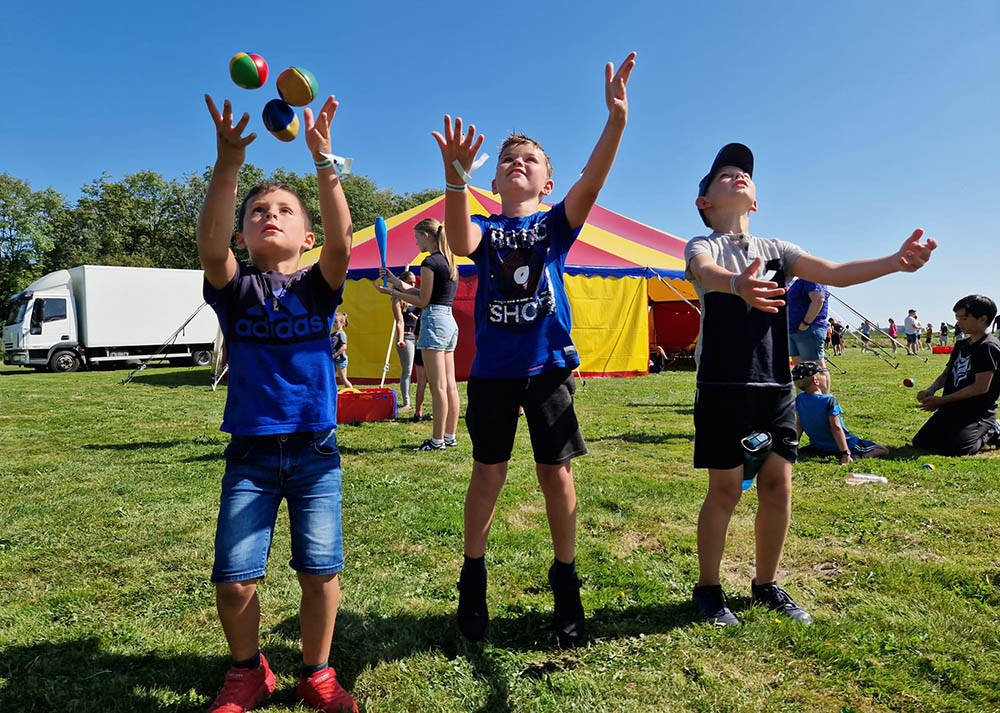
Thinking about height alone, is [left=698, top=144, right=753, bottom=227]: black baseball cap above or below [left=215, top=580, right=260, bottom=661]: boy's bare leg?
above

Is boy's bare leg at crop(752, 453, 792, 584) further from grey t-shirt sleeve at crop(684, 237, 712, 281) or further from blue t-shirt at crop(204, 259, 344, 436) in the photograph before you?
blue t-shirt at crop(204, 259, 344, 436)

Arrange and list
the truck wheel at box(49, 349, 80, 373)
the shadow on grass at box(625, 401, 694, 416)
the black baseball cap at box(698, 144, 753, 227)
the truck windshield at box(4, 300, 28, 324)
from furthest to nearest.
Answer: the truck windshield at box(4, 300, 28, 324) < the truck wheel at box(49, 349, 80, 373) < the shadow on grass at box(625, 401, 694, 416) < the black baseball cap at box(698, 144, 753, 227)

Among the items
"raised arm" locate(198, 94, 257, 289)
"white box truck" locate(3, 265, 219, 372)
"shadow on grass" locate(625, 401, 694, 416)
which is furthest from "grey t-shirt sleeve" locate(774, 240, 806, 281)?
"white box truck" locate(3, 265, 219, 372)

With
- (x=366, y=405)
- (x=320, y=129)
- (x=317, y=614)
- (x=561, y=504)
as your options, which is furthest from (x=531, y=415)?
(x=366, y=405)

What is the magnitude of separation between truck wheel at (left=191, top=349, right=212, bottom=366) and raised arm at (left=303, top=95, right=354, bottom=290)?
2454cm

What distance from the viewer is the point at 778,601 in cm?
275

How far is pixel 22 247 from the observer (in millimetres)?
46344

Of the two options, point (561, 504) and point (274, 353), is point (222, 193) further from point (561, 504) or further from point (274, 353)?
point (561, 504)

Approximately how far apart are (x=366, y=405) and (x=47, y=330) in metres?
19.9

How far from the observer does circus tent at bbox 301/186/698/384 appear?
1373 cm

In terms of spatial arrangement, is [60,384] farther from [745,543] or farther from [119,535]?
[745,543]

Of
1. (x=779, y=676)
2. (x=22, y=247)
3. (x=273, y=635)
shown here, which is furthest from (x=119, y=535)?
(x=22, y=247)

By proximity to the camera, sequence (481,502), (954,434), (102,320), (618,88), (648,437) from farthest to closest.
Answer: (102,320)
(648,437)
(954,434)
(481,502)
(618,88)

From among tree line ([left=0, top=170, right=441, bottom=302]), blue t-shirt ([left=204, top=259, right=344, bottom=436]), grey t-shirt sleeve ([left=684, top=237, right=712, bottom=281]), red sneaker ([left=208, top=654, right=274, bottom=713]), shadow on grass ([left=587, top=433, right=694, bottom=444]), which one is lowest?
red sneaker ([left=208, top=654, right=274, bottom=713])
